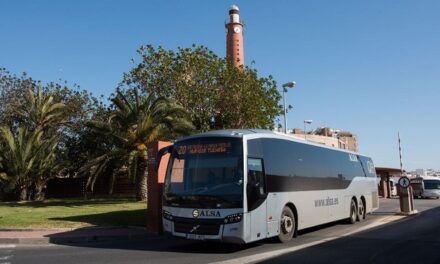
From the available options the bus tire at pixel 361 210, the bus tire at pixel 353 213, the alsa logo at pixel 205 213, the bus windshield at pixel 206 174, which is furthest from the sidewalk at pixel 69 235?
the bus tire at pixel 361 210

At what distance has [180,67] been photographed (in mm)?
34094

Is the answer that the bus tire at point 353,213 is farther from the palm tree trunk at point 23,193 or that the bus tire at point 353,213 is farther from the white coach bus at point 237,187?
the palm tree trunk at point 23,193

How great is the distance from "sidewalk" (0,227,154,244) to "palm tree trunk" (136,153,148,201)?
11173mm

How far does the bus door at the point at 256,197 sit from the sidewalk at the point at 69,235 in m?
4.89

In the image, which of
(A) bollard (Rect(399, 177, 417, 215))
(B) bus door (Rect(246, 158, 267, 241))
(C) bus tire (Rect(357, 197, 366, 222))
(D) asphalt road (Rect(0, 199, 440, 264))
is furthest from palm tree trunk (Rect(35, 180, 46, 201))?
(B) bus door (Rect(246, 158, 267, 241))

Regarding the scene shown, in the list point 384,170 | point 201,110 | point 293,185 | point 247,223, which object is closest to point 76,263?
point 247,223

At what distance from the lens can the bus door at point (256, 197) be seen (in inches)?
450

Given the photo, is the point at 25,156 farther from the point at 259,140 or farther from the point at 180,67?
the point at 259,140

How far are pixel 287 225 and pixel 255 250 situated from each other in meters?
1.85

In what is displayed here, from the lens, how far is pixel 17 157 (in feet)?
107

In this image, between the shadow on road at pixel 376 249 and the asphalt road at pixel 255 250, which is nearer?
the shadow on road at pixel 376 249

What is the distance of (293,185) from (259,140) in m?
2.09

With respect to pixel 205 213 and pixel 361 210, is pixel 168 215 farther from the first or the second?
pixel 361 210

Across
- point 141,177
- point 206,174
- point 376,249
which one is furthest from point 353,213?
point 141,177
